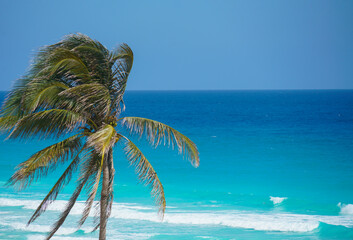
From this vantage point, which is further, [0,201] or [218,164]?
[218,164]

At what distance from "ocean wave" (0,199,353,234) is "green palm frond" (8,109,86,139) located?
33.1 ft

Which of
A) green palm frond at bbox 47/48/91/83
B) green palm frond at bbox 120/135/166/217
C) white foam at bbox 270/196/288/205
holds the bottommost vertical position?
green palm frond at bbox 120/135/166/217

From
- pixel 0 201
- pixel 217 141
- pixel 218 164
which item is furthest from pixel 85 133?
pixel 217 141

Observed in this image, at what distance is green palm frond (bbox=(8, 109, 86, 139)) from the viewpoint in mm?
8328

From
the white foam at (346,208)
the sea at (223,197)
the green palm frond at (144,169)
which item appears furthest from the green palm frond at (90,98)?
the white foam at (346,208)

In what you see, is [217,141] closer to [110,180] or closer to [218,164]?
[218,164]

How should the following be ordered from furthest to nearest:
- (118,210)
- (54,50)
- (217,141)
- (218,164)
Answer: (217,141) → (218,164) → (118,210) → (54,50)

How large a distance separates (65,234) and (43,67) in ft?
32.9

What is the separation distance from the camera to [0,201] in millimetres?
21703

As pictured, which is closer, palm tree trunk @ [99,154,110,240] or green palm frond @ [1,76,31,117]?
green palm frond @ [1,76,31,117]

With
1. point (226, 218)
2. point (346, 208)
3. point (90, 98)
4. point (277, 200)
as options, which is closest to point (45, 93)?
point (90, 98)

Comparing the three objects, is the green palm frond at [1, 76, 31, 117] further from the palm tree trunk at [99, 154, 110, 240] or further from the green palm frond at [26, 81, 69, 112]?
the palm tree trunk at [99, 154, 110, 240]

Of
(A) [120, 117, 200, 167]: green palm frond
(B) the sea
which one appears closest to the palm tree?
(A) [120, 117, 200, 167]: green palm frond

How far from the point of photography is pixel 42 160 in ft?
28.3
